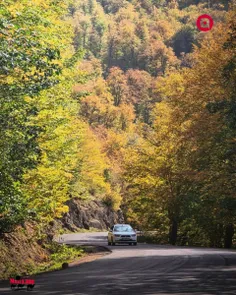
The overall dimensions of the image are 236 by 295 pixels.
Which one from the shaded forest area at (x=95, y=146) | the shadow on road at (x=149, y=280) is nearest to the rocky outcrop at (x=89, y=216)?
the shaded forest area at (x=95, y=146)

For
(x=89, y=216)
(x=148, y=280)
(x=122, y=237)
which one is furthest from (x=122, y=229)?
(x=89, y=216)

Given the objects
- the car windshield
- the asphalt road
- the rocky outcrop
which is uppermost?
the rocky outcrop

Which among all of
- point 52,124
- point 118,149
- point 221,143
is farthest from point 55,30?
point 118,149

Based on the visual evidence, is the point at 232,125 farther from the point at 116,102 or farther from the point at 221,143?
the point at 116,102

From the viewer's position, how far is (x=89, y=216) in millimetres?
75562

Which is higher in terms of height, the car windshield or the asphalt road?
the car windshield

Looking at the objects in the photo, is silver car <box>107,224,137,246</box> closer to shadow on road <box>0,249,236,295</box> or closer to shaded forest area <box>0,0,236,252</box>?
shaded forest area <box>0,0,236,252</box>

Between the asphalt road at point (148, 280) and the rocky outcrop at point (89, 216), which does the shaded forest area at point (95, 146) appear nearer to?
the rocky outcrop at point (89, 216)

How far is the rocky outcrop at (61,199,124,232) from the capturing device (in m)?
70.6

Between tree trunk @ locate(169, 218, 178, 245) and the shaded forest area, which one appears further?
tree trunk @ locate(169, 218, 178, 245)

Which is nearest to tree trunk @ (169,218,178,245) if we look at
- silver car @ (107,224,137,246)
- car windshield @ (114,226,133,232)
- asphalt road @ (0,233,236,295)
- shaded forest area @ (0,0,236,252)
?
shaded forest area @ (0,0,236,252)

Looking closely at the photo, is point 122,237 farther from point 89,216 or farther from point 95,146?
point 89,216

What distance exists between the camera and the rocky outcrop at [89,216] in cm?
7059

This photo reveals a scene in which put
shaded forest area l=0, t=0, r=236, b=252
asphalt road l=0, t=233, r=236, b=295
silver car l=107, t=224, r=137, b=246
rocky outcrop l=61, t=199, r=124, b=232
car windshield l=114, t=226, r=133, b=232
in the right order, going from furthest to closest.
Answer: rocky outcrop l=61, t=199, r=124, b=232, car windshield l=114, t=226, r=133, b=232, silver car l=107, t=224, r=137, b=246, shaded forest area l=0, t=0, r=236, b=252, asphalt road l=0, t=233, r=236, b=295
